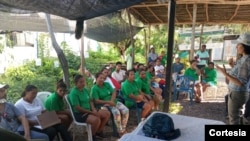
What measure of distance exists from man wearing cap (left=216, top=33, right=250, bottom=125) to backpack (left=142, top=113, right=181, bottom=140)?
1052mm

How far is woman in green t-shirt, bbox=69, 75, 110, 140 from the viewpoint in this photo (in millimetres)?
3842

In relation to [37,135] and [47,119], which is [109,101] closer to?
[47,119]

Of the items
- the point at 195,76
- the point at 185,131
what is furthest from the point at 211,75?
the point at 185,131

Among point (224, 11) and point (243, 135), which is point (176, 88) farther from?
point (243, 135)

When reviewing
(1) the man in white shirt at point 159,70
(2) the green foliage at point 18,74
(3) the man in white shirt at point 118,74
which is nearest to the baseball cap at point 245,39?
(3) the man in white shirt at point 118,74

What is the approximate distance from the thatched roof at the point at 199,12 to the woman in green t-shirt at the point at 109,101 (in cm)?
328

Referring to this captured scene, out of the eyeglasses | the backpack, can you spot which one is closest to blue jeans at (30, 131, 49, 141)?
the eyeglasses

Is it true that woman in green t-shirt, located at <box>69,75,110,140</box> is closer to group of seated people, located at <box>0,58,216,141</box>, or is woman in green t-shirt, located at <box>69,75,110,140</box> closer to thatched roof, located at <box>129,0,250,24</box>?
group of seated people, located at <box>0,58,216,141</box>

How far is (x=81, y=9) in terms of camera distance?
2.47 metres

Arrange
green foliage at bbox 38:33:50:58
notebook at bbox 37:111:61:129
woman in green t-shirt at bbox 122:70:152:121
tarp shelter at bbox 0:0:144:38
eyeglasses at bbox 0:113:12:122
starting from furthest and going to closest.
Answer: green foliage at bbox 38:33:50:58 < woman in green t-shirt at bbox 122:70:152:121 < notebook at bbox 37:111:61:129 < eyeglasses at bbox 0:113:12:122 < tarp shelter at bbox 0:0:144:38

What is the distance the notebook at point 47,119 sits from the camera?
332 cm

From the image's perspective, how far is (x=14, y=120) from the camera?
10.4ft

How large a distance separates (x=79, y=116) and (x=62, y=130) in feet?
1.24

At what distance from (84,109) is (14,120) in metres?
1.01
